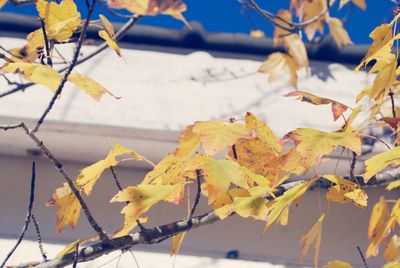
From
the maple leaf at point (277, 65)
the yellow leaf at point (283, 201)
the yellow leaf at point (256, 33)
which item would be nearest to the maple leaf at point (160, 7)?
the yellow leaf at point (283, 201)

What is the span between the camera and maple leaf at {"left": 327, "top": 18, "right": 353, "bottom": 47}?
198 cm

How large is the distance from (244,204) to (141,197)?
0.17 m

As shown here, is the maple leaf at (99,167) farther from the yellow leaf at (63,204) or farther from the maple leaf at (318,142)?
the maple leaf at (318,142)

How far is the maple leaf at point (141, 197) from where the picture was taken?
0.91 meters

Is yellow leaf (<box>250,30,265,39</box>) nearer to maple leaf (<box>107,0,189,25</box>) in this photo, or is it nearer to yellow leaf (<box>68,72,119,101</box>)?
yellow leaf (<box>68,72,119,101</box>)

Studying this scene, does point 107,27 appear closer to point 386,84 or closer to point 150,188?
point 150,188

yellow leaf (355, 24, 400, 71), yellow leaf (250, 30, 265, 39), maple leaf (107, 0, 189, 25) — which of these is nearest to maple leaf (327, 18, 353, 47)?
yellow leaf (250, 30, 265, 39)

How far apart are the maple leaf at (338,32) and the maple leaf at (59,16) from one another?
1.21m

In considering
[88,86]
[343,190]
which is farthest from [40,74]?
[343,190]

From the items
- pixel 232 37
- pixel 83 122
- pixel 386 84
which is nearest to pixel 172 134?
pixel 83 122

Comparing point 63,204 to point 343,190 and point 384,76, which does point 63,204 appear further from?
point 384,76

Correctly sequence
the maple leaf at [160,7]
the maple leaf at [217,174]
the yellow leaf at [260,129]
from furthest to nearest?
the yellow leaf at [260,129] < the maple leaf at [217,174] < the maple leaf at [160,7]

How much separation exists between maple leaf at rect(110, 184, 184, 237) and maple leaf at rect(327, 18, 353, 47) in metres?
1.24

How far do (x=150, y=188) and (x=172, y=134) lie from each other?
73 centimetres
